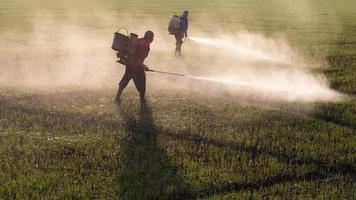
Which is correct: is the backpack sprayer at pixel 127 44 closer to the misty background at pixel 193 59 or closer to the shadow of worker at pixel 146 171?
the shadow of worker at pixel 146 171

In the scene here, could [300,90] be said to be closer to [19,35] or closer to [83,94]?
[83,94]

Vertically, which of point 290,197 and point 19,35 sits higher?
point 19,35

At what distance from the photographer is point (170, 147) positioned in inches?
350

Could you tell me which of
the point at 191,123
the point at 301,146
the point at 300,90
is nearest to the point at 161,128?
the point at 191,123

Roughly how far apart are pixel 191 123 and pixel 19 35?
19789mm

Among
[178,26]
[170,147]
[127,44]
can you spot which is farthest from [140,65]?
[178,26]

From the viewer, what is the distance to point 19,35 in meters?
27.4

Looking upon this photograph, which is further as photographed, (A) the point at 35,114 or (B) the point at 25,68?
(B) the point at 25,68

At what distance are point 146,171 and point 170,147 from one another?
127 cm

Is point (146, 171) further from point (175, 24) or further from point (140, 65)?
point (175, 24)

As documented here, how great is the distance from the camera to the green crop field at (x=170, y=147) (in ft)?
23.5

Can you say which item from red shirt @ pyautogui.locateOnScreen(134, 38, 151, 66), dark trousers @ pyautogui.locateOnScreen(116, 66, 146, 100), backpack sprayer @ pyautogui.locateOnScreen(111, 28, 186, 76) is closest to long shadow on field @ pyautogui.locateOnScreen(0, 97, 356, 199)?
dark trousers @ pyautogui.locateOnScreen(116, 66, 146, 100)

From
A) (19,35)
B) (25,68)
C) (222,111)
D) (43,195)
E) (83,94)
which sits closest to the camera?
(43,195)

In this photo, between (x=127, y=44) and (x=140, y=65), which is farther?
(x=140, y=65)
